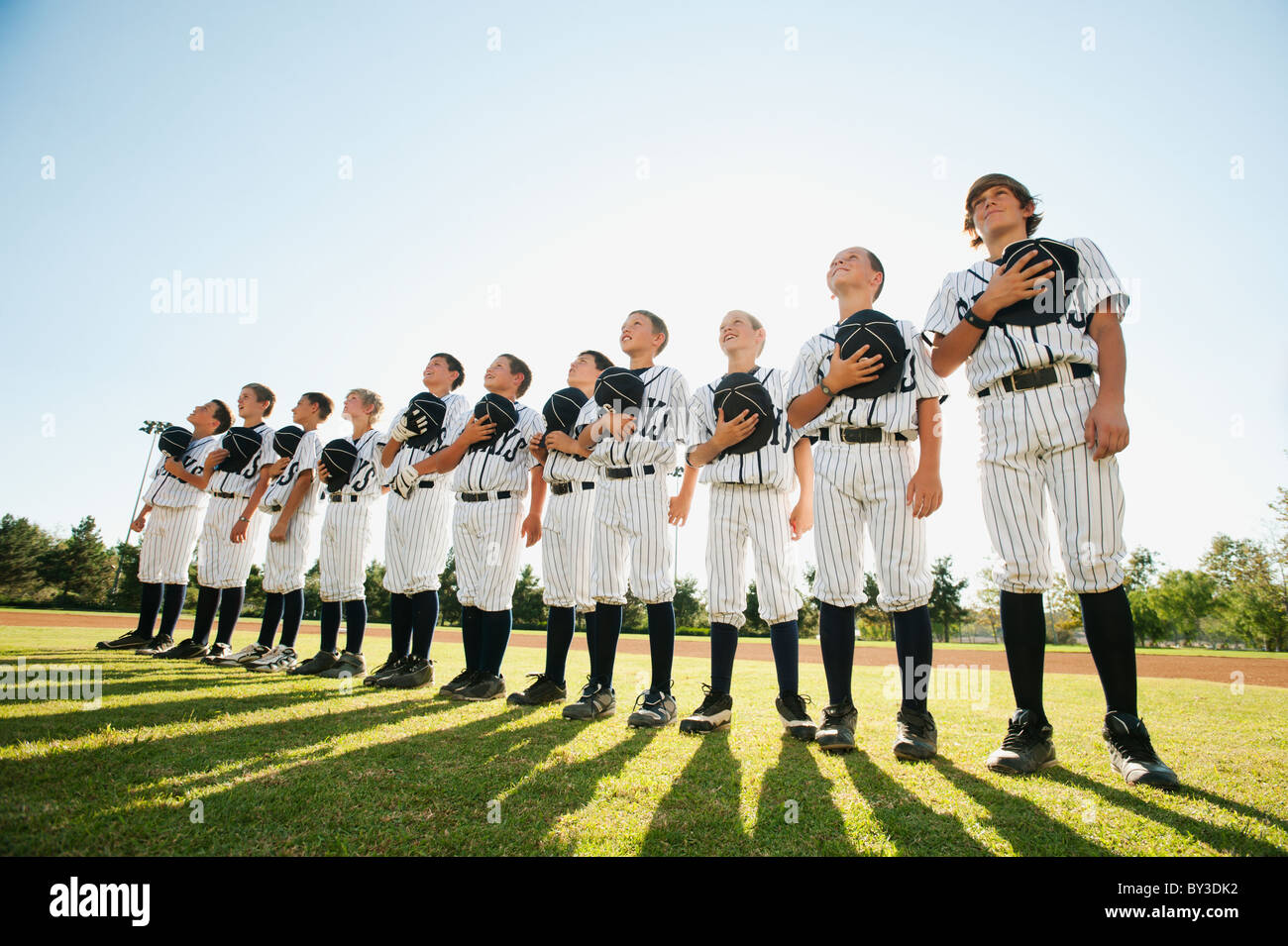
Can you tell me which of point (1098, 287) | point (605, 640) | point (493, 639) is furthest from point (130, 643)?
point (1098, 287)

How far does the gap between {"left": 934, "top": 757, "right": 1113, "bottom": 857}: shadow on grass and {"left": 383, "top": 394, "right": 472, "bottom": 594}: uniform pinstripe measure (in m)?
4.14

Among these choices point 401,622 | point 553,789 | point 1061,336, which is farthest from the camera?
point 401,622

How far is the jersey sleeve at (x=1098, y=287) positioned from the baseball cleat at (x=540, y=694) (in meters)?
3.84

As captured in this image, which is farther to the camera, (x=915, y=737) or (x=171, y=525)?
(x=171, y=525)

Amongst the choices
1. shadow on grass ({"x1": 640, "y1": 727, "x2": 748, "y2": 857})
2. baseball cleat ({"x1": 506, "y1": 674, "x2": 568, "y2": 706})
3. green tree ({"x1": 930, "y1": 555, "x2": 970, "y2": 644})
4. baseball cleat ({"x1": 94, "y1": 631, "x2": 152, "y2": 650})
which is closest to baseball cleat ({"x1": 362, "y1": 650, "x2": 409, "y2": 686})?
baseball cleat ({"x1": 506, "y1": 674, "x2": 568, "y2": 706})

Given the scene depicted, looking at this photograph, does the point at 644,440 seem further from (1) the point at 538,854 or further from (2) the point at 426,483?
(1) the point at 538,854

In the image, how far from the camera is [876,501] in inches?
125

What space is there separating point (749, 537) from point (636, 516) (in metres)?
0.76

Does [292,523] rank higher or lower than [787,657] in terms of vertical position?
higher

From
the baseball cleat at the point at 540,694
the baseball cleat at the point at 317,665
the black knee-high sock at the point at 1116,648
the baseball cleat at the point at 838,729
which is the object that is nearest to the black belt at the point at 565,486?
the baseball cleat at the point at 540,694

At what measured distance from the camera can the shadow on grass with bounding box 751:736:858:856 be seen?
1.64 m

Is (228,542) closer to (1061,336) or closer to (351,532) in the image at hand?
(351,532)

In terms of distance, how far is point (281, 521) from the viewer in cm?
594
